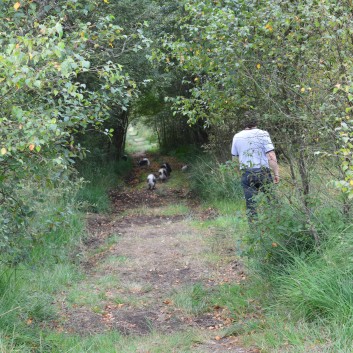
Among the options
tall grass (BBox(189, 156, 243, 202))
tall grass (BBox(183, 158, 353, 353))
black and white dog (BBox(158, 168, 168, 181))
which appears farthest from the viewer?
black and white dog (BBox(158, 168, 168, 181))

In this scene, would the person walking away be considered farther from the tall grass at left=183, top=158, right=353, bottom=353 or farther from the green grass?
the green grass

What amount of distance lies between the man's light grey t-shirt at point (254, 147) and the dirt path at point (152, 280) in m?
1.51

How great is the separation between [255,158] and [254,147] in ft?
0.87

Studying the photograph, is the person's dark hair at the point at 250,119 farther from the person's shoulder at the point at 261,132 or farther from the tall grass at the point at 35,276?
the tall grass at the point at 35,276

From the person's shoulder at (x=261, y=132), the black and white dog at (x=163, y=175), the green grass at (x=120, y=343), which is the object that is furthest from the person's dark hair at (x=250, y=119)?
the black and white dog at (x=163, y=175)

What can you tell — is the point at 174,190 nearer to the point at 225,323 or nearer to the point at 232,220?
the point at 232,220

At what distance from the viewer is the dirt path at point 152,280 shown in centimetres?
640

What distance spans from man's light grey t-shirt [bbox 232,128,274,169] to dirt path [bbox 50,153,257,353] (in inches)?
59.4

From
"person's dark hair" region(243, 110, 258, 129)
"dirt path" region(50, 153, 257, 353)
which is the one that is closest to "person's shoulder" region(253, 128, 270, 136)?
"person's dark hair" region(243, 110, 258, 129)

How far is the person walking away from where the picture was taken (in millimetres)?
7361

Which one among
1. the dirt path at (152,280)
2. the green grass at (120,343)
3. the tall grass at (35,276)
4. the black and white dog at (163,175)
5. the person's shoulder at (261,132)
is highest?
the person's shoulder at (261,132)

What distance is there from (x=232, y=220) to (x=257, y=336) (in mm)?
Result: 5722

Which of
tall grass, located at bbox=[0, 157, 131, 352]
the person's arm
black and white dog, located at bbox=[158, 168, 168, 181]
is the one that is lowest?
black and white dog, located at bbox=[158, 168, 168, 181]

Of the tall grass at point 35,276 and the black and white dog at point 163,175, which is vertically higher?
the tall grass at point 35,276
